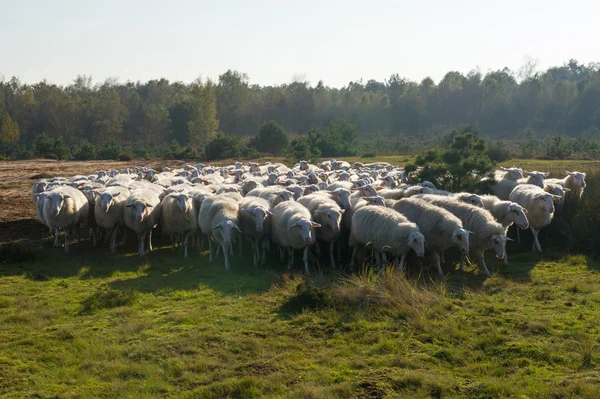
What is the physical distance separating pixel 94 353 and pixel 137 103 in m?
89.8

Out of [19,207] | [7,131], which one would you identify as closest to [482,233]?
[19,207]

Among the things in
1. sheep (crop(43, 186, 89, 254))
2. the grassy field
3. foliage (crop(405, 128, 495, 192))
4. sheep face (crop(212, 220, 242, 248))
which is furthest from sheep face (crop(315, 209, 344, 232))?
sheep (crop(43, 186, 89, 254))

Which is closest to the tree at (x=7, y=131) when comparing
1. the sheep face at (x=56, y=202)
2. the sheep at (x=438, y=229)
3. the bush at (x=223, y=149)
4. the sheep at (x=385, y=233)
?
the bush at (x=223, y=149)

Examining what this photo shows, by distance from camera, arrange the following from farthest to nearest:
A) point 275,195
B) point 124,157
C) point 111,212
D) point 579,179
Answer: point 124,157, point 579,179, point 275,195, point 111,212

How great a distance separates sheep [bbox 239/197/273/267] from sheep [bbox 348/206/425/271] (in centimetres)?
220

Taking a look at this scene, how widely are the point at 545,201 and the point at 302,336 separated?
29.7 feet

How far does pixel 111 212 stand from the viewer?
15.2 metres

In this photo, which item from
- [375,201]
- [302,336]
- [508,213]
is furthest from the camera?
[375,201]

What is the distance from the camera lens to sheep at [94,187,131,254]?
1498cm

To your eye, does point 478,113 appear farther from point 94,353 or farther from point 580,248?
point 94,353

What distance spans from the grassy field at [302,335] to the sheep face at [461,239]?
0.70 meters

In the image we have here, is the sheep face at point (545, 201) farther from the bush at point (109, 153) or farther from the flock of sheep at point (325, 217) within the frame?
the bush at point (109, 153)

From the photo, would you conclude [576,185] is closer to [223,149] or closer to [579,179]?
[579,179]

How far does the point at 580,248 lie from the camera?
13922 mm
